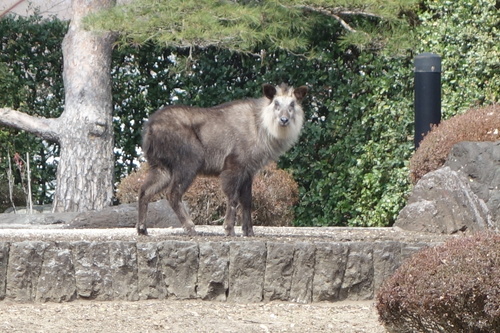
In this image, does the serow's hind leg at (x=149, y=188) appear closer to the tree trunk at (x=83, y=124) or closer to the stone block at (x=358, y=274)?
the stone block at (x=358, y=274)

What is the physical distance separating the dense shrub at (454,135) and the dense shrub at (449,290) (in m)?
4.01

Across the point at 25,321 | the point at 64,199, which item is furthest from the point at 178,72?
the point at 25,321

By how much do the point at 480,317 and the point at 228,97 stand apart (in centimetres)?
753

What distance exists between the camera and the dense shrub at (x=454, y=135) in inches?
372

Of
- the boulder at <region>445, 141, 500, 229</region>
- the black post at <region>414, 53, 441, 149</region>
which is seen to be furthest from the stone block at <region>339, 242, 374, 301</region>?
the black post at <region>414, 53, 441, 149</region>

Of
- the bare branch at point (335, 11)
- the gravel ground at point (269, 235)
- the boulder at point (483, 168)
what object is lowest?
the gravel ground at point (269, 235)

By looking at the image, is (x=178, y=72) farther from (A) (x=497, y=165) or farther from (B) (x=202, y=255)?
(B) (x=202, y=255)

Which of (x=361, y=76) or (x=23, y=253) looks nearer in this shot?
(x=23, y=253)

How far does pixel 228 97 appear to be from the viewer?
12.3 meters

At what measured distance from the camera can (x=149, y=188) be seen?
801 cm

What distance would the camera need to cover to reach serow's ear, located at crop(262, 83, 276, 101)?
26.8 feet

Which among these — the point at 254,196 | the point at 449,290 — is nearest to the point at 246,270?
the point at 449,290

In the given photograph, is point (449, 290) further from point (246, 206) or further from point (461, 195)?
point (461, 195)

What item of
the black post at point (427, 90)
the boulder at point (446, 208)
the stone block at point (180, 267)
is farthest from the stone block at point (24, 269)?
the black post at point (427, 90)
